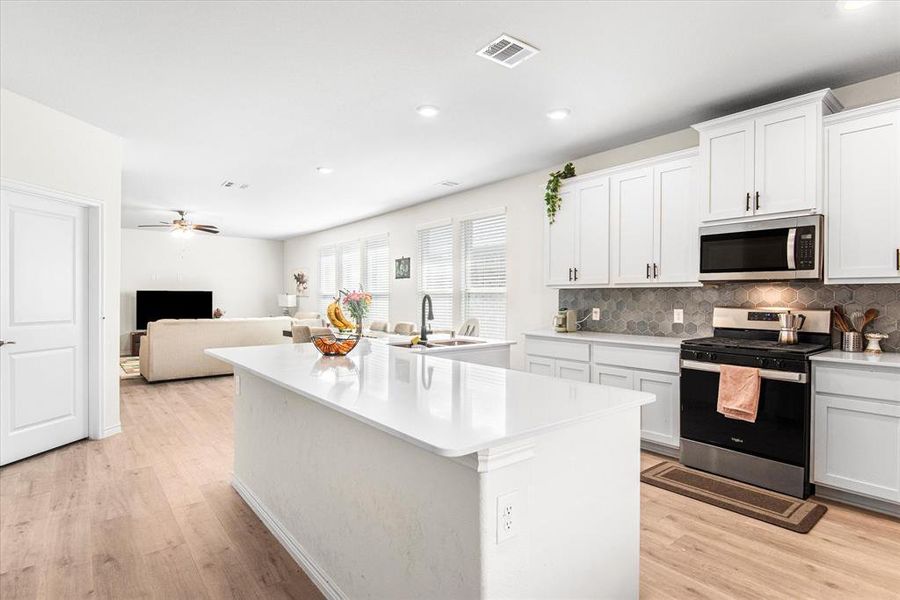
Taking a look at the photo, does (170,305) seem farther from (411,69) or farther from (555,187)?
(411,69)

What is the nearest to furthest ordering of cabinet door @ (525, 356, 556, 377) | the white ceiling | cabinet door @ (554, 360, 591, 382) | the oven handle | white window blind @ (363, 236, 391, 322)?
the white ceiling
the oven handle
cabinet door @ (554, 360, 591, 382)
cabinet door @ (525, 356, 556, 377)
white window blind @ (363, 236, 391, 322)

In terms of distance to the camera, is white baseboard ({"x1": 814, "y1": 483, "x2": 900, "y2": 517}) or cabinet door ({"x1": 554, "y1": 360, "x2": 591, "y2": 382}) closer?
white baseboard ({"x1": 814, "y1": 483, "x2": 900, "y2": 517})

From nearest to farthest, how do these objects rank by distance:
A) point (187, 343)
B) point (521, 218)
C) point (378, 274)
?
point (521, 218), point (187, 343), point (378, 274)

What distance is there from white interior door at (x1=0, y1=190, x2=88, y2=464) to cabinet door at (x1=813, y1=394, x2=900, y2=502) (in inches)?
217

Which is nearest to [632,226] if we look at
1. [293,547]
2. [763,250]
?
[763,250]

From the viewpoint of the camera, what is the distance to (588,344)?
13.8ft

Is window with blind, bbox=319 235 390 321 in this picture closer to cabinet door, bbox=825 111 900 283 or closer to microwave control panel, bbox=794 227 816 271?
microwave control panel, bbox=794 227 816 271

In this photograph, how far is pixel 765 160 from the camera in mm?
3230

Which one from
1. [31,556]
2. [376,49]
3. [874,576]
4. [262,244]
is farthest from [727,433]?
[262,244]

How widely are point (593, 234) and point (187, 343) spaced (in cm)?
577

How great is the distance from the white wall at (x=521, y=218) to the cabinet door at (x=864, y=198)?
0.45 metres

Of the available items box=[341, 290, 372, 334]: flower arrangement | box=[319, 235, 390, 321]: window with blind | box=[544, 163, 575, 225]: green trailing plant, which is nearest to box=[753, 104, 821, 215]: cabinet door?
box=[544, 163, 575, 225]: green trailing plant

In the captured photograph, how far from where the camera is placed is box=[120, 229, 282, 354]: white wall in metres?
9.81

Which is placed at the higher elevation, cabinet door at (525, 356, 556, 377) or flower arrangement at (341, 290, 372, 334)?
flower arrangement at (341, 290, 372, 334)
